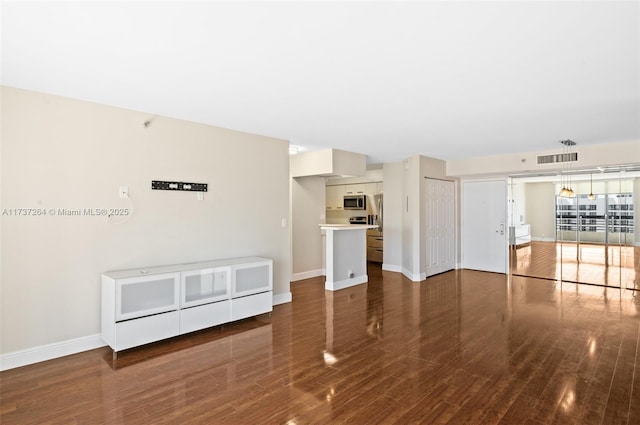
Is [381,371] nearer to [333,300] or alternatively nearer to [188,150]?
[333,300]

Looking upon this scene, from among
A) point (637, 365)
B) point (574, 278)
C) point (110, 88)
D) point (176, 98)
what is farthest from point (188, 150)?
point (574, 278)

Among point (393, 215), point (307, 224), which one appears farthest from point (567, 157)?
point (307, 224)

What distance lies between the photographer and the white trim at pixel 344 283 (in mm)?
6277

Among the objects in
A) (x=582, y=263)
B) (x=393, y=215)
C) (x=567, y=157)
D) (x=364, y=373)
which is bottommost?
(x=364, y=373)

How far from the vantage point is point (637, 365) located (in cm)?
323

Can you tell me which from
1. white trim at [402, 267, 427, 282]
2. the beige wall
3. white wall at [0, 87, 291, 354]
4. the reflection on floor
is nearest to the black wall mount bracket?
white wall at [0, 87, 291, 354]

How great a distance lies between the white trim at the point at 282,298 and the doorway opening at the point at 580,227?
530 cm

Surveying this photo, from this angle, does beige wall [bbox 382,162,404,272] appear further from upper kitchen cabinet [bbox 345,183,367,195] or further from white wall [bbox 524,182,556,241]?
white wall [bbox 524,182,556,241]

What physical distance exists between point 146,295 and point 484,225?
723 cm

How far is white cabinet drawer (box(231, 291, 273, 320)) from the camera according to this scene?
14.2 feet

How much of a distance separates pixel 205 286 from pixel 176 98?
2166 mm

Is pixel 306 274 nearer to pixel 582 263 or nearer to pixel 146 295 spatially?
pixel 146 295

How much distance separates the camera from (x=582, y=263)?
736 centimetres

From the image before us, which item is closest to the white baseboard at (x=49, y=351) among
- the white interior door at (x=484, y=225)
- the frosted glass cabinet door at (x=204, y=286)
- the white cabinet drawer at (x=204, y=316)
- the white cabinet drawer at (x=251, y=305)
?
the white cabinet drawer at (x=204, y=316)
